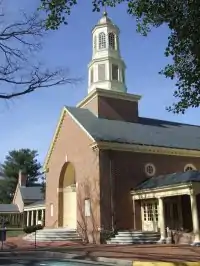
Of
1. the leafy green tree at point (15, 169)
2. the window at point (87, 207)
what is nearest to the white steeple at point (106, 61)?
the window at point (87, 207)

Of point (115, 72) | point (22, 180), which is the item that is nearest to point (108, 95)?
point (115, 72)

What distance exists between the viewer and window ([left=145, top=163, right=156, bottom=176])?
2657 cm

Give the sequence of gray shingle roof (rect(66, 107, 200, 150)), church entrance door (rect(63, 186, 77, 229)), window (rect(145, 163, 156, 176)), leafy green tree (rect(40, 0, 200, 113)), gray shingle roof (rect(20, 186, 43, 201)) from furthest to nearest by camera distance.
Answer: gray shingle roof (rect(20, 186, 43, 201)), church entrance door (rect(63, 186, 77, 229)), gray shingle roof (rect(66, 107, 200, 150)), window (rect(145, 163, 156, 176)), leafy green tree (rect(40, 0, 200, 113))

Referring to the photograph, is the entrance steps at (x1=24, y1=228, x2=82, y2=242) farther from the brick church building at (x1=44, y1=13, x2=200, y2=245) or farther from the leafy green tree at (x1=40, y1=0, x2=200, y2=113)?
the leafy green tree at (x1=40, y1=0, x2=200, y2=113)

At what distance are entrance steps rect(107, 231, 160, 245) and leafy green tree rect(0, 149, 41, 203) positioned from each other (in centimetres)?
5762

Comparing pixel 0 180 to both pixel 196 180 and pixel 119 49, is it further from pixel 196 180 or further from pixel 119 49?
pixel 196 180

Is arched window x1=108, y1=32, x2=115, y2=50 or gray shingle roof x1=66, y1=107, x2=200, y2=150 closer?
gray shingle roof x1=66, y1=107, x2=200, y2=150

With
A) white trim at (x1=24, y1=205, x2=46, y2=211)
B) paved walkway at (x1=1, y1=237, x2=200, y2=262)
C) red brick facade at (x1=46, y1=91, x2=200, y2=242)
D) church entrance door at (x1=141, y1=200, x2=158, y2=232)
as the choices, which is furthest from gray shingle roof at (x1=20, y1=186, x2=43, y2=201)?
paved walkway at (x1=1, y1=237, x2=200, y2=262)

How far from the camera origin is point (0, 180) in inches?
3125

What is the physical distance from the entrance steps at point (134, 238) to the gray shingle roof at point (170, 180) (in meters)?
3.05

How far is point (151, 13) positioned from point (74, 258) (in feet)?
33.9

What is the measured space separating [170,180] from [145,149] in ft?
12.3

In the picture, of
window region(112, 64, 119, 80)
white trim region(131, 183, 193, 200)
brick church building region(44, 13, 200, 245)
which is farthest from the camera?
window region(112, 64, 119, 80)

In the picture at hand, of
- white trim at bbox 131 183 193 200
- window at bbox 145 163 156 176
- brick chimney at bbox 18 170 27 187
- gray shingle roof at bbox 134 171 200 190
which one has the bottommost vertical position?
white trim at bbox 131 183 193 200
